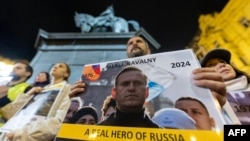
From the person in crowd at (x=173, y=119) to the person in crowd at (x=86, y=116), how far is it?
0.22 m

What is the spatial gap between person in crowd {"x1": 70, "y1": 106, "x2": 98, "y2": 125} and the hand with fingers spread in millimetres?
370

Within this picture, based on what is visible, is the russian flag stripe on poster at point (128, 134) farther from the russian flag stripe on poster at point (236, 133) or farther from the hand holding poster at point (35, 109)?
the hand holding poster at point (35, 109)

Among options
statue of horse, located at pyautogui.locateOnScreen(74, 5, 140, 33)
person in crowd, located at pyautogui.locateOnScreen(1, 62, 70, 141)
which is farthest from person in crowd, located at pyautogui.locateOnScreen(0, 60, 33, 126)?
statue of horse, located at pyautogui.locateOnScreen(74, 5, 140, 33)

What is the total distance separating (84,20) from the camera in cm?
615

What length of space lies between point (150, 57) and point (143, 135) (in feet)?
1.10

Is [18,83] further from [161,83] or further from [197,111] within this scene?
[197,111]

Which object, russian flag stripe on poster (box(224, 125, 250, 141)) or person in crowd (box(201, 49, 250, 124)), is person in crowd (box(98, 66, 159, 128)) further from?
person in crowd (box(201, 49, 250, 124))

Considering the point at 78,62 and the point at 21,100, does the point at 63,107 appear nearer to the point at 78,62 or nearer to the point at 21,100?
the point at 21,100

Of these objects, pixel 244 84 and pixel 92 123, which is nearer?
pixel 92 123

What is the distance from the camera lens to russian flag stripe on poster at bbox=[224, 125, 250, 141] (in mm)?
704

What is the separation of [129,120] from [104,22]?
534cm

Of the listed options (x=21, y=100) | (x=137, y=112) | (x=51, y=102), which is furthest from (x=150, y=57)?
(x=21, y=100)

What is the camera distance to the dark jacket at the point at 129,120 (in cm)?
78

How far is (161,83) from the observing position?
86cm
